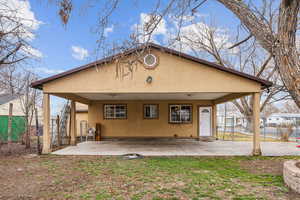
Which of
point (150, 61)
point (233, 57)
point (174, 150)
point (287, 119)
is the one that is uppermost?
point (233, 57)

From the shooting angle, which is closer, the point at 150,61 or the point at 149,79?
the point at 149,79

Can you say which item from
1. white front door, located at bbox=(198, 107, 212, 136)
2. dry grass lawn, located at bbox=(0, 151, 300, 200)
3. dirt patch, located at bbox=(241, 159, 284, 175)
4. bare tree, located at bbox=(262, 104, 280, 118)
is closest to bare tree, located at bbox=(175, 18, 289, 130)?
white front door, located at bbox=(198, 107, 212, 136)

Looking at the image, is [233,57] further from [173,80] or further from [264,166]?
[264,166]

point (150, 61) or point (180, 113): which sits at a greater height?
point (150, 61)

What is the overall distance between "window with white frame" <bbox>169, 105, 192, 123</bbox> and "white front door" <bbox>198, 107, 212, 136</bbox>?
0.72 metres

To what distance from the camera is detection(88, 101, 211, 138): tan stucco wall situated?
1249 centimetres

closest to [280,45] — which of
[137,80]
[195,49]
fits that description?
[137,80]

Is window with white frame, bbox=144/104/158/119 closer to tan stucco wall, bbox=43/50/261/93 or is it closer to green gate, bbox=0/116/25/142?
tan stucco wall, bbox=43/50/261/93

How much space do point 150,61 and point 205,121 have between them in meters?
6.74

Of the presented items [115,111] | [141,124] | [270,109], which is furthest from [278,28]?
[270,109]

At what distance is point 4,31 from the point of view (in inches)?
277

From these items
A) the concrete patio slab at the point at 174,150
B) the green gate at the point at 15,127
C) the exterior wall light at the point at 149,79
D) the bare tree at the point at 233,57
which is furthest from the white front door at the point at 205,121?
the green gate at the point at 15,127

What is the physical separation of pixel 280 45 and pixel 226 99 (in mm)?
7205

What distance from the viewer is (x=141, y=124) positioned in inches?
493
